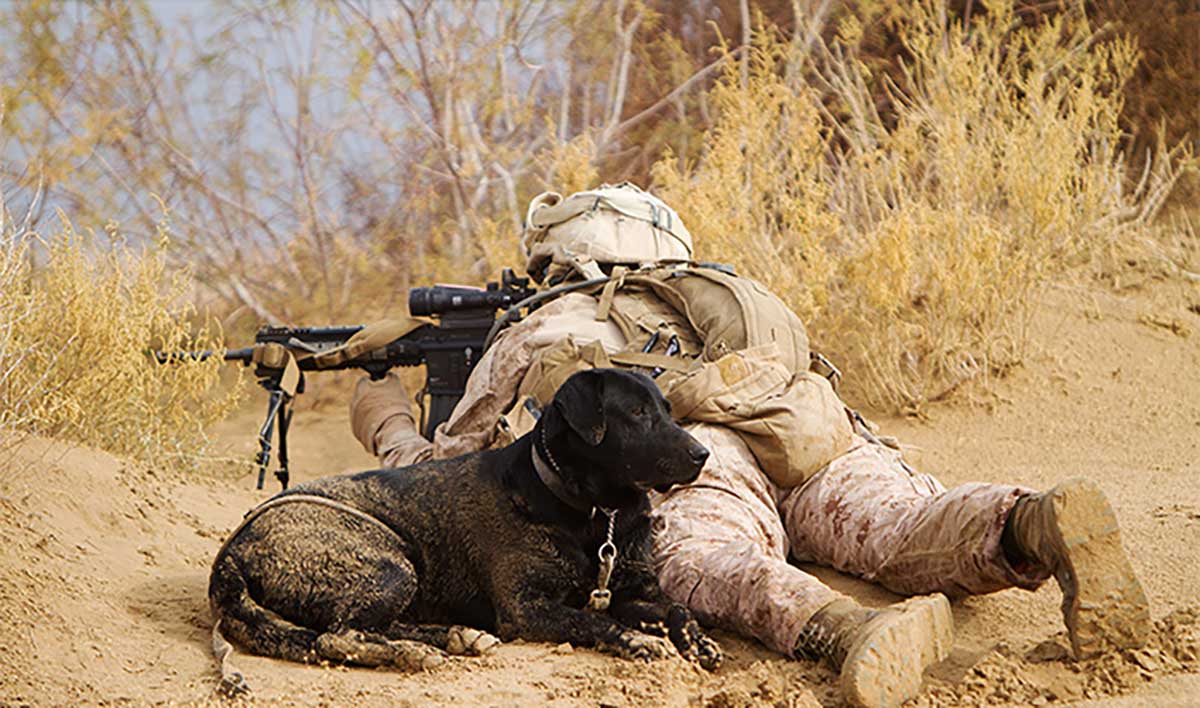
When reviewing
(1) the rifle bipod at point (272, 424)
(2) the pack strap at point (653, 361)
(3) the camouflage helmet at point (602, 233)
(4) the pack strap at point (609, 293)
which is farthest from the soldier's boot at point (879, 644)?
(1) the rifle bipod at point (272, 424)

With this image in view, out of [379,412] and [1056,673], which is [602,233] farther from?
[1056,673]

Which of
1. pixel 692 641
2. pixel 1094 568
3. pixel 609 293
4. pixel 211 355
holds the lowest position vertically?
pixel 692 641

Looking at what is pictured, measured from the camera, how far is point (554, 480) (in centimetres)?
359

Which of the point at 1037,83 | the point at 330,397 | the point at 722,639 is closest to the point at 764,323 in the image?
the point at 722,639

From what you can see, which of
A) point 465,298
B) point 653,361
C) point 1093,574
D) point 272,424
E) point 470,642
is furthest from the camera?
point 272,424

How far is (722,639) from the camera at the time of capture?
140 inches

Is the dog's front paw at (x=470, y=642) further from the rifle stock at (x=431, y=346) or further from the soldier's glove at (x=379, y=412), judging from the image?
the rifle stock at (x=431, y=346)

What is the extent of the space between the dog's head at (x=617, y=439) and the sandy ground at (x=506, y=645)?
1.61ft

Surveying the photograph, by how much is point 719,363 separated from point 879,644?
4.70 feet

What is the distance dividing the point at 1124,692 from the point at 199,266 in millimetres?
9613

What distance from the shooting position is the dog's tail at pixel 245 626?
3514mm

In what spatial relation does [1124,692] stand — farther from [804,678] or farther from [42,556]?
[42,556]

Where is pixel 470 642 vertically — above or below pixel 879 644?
below

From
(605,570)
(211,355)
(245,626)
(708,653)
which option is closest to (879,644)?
(708,653)
